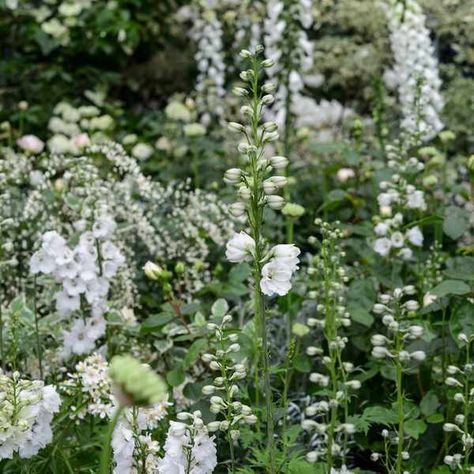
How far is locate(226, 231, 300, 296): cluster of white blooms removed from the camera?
5.95 feet

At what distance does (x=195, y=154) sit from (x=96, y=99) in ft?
5.48

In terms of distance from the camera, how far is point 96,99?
6.18 m

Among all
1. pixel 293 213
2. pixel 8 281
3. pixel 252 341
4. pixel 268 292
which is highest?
pixel 268 292

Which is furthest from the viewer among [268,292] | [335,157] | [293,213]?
[335,157]

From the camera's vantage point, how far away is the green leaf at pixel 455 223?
2842 millimetres

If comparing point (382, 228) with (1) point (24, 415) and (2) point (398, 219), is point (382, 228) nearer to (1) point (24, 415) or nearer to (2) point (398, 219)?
(2) point (398, 219)

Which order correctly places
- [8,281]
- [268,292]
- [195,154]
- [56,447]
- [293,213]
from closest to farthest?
[268,292] < [56,447] < [293,213] < [8,281] < [195,154]

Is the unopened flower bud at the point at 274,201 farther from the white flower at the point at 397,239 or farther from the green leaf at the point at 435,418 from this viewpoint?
the white flower at the point at 397,239

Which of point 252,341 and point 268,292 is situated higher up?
point 268,292

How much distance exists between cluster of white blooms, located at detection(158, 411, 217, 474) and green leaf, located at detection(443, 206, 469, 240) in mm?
1276

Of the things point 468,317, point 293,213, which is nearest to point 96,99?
point 293,213

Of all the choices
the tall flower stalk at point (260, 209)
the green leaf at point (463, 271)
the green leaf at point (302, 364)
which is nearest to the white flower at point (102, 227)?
the green leaf at point (302, 364)

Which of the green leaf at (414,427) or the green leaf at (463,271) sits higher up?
the green leaf at (463,271)

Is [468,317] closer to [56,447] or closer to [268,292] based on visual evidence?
[268,292]
